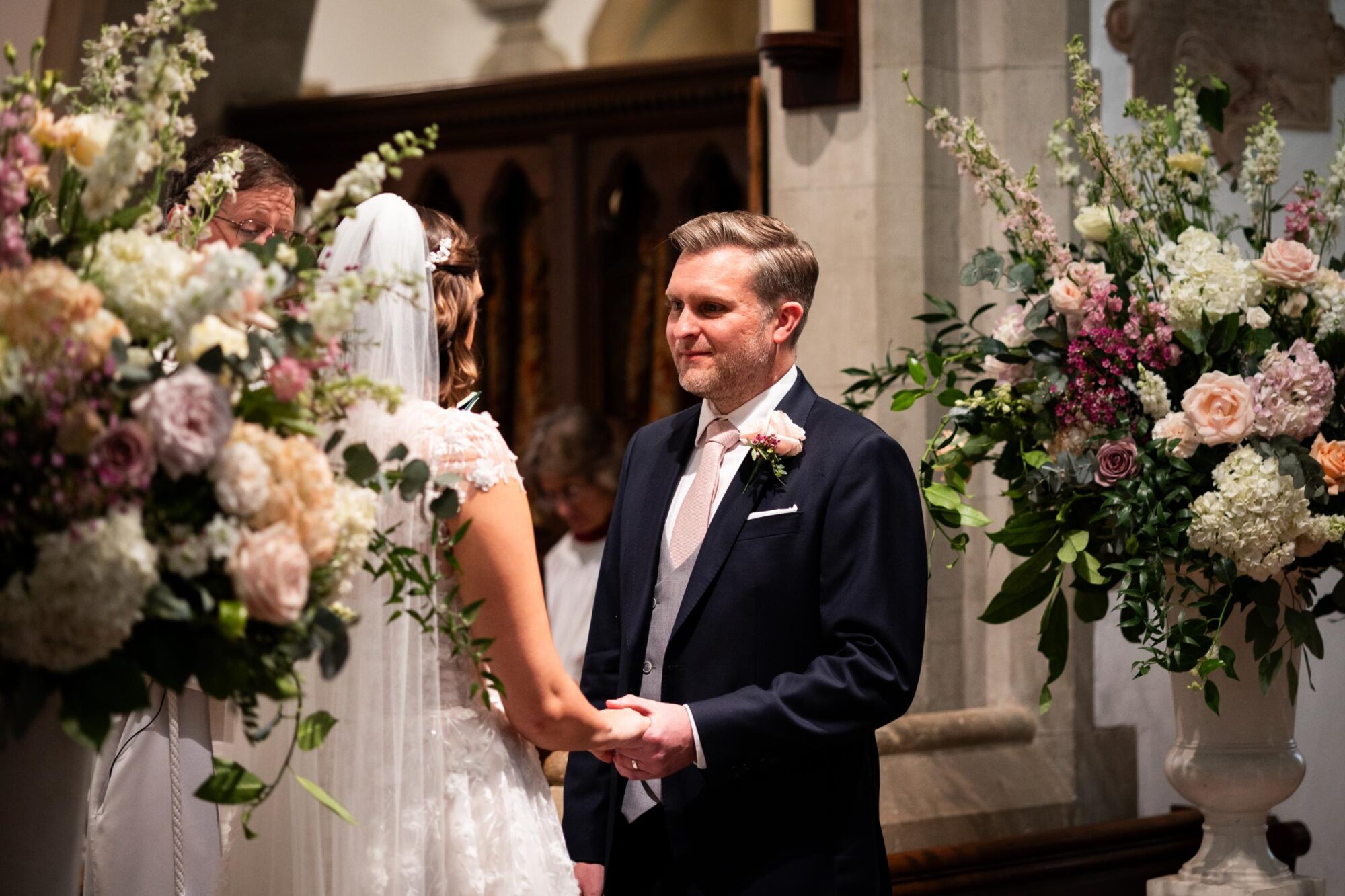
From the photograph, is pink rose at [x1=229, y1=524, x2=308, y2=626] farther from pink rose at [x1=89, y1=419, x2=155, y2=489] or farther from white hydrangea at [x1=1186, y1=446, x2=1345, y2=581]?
white hydrangea at [x1=1186, y1=446, x2=1345, y2=581]

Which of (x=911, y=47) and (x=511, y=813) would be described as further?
(x=911, y=47)

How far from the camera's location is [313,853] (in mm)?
2359

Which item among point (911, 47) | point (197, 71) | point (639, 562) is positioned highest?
point (911, 47)

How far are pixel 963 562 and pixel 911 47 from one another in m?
1.37

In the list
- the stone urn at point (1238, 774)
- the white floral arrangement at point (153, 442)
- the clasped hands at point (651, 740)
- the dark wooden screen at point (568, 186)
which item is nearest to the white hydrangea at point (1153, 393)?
the stone urn at point (1238, 774)

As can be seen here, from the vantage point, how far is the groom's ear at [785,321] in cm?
289

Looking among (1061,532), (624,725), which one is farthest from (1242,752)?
(624,725)

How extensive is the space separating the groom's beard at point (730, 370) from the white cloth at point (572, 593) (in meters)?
2.43

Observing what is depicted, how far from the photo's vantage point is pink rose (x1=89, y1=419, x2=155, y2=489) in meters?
1.58

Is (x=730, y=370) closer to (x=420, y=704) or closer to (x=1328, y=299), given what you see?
(x=420, y=704)

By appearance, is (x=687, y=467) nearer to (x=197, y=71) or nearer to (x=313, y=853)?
(x=313, y=853)

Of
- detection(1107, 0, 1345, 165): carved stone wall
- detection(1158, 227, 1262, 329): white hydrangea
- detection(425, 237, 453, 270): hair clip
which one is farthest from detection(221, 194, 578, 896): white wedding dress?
detection(1107, 0, 1345, 165): carved stone wall

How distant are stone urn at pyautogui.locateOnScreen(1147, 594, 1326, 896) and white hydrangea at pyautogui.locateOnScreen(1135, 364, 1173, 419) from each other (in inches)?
19.3

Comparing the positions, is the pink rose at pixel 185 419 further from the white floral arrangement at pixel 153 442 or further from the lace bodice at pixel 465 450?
the lace bodice at pixel 465 450
